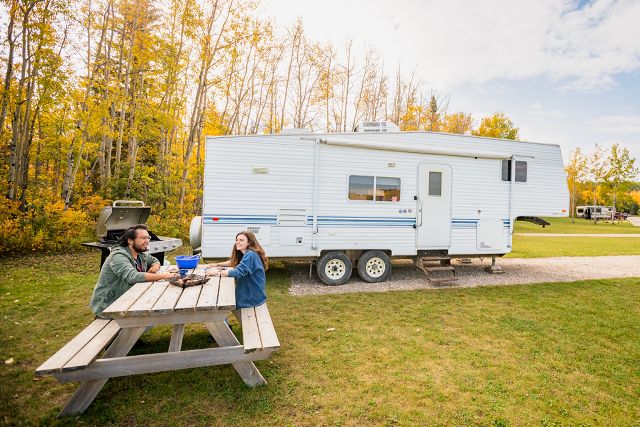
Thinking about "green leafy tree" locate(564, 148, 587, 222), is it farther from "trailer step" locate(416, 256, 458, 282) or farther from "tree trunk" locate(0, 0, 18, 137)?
"tree trunk" locate(0, 0, 18, 137)

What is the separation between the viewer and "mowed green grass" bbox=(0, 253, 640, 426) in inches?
122

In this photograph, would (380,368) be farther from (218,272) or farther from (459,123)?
(459,123)

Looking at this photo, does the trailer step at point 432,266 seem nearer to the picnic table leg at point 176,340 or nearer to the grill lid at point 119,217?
the picnic table leg at point 176,340

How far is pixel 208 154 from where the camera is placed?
7199 millimetres

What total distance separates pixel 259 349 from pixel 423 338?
2.74 metres

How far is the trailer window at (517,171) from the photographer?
28.1ft

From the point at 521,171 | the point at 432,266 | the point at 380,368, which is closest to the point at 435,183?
the point at 432,266

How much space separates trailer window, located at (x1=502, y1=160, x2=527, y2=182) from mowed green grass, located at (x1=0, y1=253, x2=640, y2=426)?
10.6ft

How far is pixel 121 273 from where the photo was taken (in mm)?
3668

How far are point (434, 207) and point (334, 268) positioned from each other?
2.82 metres

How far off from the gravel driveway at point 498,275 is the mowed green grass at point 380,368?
91cm

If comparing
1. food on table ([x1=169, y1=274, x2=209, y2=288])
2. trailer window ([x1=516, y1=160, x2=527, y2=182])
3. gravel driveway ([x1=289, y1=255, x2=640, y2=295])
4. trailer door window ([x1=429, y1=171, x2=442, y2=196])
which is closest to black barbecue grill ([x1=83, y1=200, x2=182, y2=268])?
gravel driveway ([x1=289, y1=255, x2=640, y2=295])

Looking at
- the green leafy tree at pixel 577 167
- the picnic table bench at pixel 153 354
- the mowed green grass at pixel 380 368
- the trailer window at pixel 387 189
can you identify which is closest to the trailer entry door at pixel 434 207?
the trailer window at pixel 387 189

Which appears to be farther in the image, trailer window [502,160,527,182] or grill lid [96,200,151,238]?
trailer window [502,160,527,182]
